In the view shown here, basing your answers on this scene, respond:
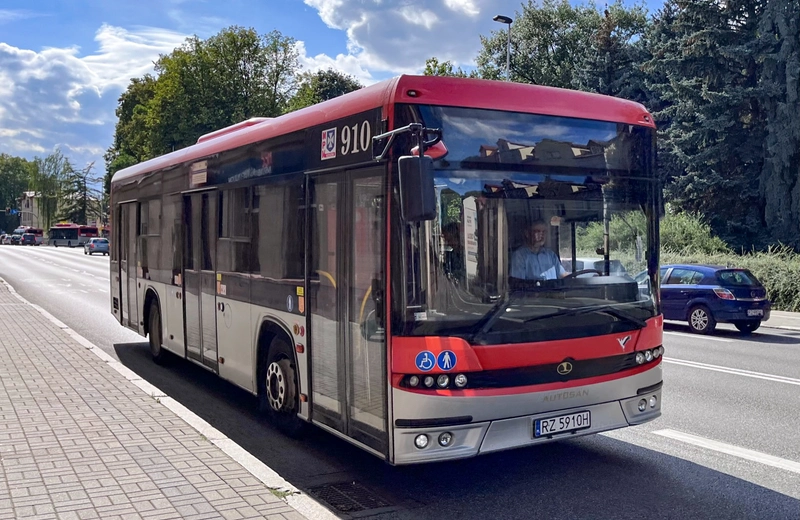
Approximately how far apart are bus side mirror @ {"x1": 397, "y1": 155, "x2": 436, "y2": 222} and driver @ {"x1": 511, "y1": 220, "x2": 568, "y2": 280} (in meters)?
0.84

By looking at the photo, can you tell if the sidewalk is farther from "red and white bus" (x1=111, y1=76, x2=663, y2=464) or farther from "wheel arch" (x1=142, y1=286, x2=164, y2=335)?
"wheel arch" (x1=142, y1=286, x2=164, y2=335)

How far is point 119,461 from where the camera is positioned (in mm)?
5969

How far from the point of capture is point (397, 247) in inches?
207

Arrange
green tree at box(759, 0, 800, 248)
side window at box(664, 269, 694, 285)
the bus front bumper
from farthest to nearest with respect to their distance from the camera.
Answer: green tree at box(759, 0, 800, 248) < side window at box(664, 269, 694, 285) < the bus front bumper

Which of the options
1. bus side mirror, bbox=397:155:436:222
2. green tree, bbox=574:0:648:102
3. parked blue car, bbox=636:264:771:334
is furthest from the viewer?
green tree, bbox=574:0:648:102

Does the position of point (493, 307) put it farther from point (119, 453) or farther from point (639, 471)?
point (119, 453)

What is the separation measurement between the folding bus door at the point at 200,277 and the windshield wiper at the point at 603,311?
4334mm

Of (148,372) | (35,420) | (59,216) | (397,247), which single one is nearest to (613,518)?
(397,247)

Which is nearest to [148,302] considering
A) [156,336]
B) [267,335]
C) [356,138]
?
[156,336]

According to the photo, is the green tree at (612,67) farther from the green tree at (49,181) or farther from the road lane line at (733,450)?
the green tree at (49,181)

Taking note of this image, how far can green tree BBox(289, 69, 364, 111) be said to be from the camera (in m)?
69.4

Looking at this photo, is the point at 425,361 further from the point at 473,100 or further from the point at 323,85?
the point at 323,85

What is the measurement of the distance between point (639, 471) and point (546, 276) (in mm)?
1823

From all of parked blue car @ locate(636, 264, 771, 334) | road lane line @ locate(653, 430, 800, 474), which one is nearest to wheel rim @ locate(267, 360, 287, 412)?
road lane line @ locate(653, 430, 800, 474)
